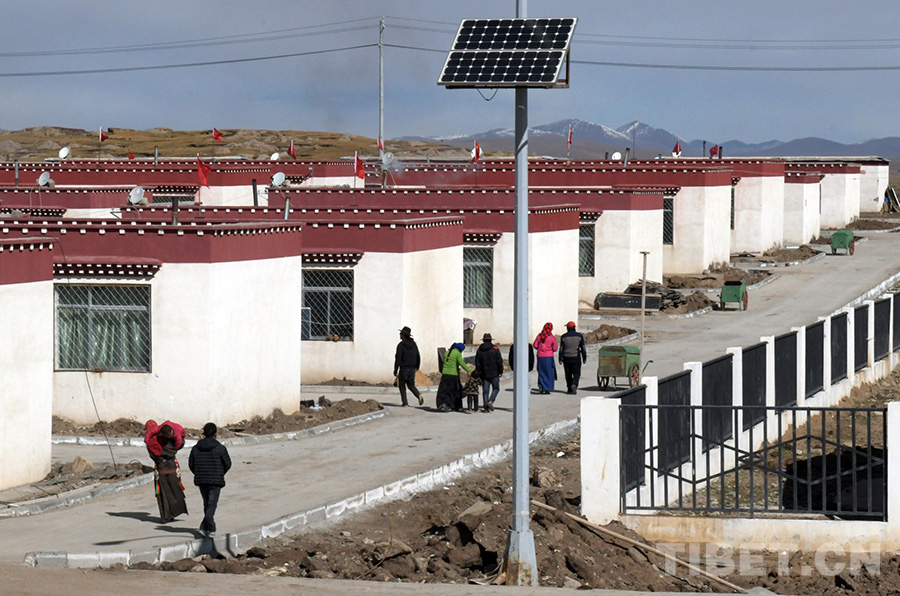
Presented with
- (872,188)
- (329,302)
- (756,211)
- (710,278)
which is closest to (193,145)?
(872,188)

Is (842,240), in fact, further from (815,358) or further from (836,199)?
(815,358)

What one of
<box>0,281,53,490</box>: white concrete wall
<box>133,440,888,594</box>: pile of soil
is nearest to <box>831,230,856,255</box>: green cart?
<box>133,440,888,594</box>: pile of soil

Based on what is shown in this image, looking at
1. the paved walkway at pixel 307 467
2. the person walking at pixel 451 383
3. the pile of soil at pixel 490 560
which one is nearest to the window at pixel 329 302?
the paved walkway at pixel 307 467

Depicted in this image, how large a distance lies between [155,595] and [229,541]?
2.65 meters

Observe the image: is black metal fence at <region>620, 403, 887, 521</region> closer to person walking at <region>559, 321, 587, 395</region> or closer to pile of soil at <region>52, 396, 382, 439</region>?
person walking at <region>559, 321, 587, 395</region>

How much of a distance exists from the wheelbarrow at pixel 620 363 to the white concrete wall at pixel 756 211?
28.5 meters

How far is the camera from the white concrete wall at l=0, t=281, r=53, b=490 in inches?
676

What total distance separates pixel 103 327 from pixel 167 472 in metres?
6.82

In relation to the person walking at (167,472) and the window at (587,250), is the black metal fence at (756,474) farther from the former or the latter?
the window at (587,250)

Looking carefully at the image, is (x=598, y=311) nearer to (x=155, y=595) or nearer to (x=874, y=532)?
(x=874, y=532)

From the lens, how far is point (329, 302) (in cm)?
2678

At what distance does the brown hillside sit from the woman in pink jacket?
6678cm

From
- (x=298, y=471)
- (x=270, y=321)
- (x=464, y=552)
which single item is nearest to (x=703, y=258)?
(x=270, y=321)

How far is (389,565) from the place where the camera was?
13.6m
